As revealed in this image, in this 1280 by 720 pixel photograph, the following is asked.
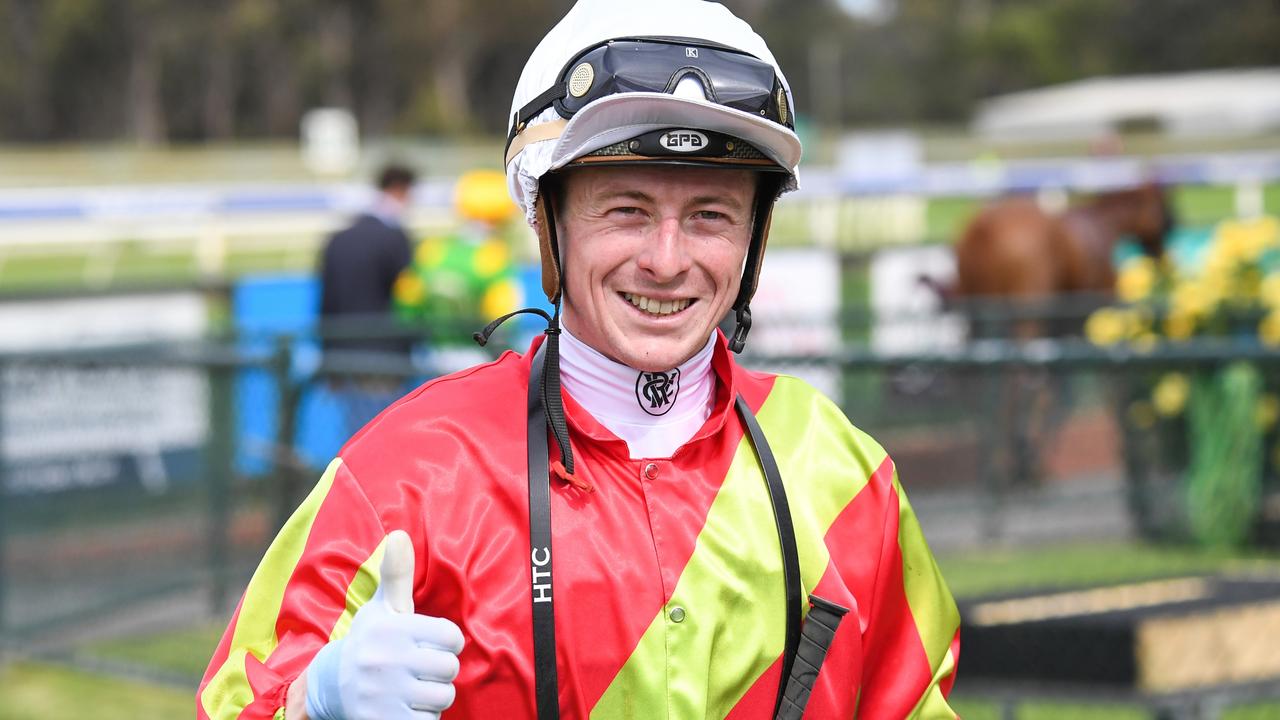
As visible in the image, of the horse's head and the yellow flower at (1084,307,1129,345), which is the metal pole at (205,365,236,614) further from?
the horse's head

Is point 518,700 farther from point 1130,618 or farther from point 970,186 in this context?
point 970,186

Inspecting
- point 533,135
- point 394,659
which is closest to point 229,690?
point 394,659

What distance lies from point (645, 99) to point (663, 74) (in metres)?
0.05

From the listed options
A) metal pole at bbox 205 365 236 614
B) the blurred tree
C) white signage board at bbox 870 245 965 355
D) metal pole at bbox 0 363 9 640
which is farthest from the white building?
metal pole at bbox 0 363 9 640

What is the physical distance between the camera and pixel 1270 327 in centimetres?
841

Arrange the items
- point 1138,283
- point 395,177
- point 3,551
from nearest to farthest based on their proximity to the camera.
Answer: point 3,551 < point 395,177 < point 1138,283

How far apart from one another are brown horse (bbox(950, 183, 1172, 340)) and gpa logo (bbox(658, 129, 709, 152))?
29.9ft

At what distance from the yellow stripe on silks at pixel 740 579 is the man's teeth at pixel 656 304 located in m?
0.21

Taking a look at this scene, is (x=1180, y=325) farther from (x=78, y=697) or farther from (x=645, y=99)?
(x=645, y=99)

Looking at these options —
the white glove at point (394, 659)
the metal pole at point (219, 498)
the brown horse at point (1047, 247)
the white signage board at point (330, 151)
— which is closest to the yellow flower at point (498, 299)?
the metal pole at point (219, 498)

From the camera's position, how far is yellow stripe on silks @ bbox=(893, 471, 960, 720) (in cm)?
225

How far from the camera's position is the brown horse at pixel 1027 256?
11.0 metres

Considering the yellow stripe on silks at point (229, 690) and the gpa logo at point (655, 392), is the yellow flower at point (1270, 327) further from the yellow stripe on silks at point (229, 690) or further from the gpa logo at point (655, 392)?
the yellow stripe on silks at point (229, 690)

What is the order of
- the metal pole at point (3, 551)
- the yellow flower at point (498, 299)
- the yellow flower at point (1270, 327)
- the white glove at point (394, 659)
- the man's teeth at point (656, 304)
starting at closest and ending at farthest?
the white glove at point (394, 659) < the man's teeth at point (656, 304) < the metal pole at point (3, 551) < the yellow flower at point (498, 299) < the yellow flower at point (1270, 327)
